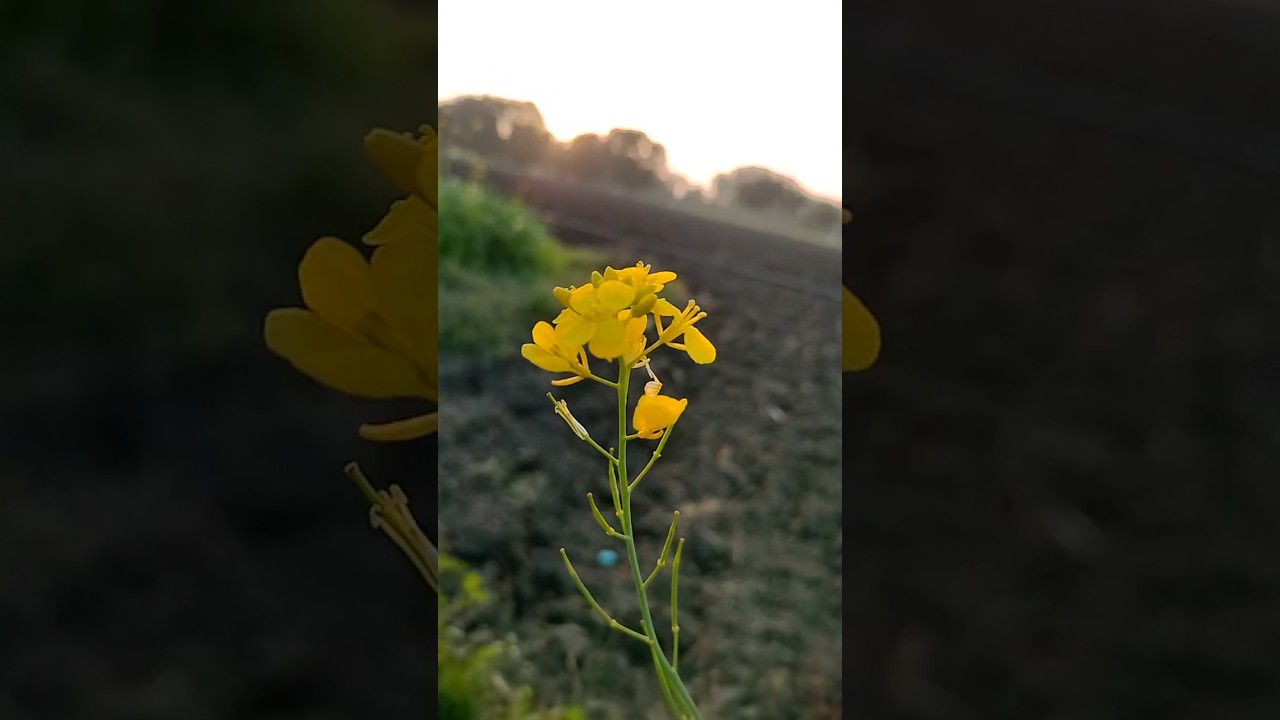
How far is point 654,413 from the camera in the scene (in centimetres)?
55

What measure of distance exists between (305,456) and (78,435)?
9 cm

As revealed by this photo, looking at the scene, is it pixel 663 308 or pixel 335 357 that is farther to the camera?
pixel 663 308

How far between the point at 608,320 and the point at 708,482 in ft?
3.34

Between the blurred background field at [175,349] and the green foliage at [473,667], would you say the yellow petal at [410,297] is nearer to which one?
the blurred background field at [175,349]

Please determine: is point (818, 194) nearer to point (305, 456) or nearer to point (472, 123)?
point (472, 123)

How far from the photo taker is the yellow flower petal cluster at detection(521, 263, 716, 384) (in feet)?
1.57

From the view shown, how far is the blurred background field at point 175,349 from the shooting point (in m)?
0.37

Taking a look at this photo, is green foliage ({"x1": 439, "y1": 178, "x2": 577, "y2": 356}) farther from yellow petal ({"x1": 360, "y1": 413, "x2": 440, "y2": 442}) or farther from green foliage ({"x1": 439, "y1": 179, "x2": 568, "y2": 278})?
yellow petal ({"x1": 360, "y1": 413, "x2": 440, "y2": 442})

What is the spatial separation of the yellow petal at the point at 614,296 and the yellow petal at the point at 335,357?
0.45 feet
